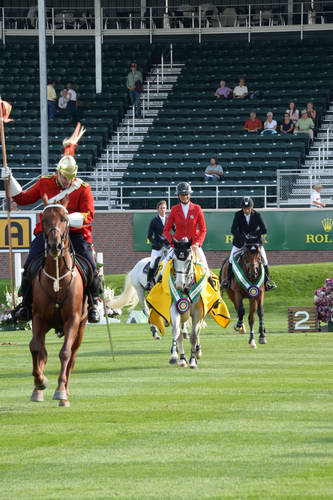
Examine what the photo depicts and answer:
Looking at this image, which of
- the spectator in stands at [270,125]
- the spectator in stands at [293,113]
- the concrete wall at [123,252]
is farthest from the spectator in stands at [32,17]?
the concrete wall at [123,252]

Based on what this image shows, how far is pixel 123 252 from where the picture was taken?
38562 millimetres

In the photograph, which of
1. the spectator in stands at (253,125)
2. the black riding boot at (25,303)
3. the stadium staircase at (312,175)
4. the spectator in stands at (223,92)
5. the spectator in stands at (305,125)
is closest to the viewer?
the black riding boot at (25,303)

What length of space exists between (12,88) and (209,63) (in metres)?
7.29

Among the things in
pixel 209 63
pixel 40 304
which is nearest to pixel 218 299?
pixel 40 304

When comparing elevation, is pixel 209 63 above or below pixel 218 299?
above

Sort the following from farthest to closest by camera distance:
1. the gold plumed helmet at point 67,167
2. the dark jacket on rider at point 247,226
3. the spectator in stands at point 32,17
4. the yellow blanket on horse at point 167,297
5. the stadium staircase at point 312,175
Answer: the spectator in stands at point 32,17 < the stadium staircase at point 312,175 < the dark jacket on rider at point 247,226 < the yellow blanket on horse at point 167,297 < the gold plumed helmet at point 67,167

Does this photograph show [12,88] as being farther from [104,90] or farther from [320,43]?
[320,43]

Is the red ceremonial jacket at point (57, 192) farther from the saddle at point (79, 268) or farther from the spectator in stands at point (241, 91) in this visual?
the spectator in stands at point (241, 91)

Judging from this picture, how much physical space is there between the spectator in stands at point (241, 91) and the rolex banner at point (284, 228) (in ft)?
28.0

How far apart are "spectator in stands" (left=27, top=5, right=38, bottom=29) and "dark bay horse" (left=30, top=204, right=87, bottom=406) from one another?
3636 cm

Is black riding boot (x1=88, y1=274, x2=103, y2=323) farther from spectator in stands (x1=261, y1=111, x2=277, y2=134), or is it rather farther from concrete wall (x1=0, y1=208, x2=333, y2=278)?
spectator in stands (x1=261, y1=111, x2=277, y2=134)

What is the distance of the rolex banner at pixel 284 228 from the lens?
3712 cm

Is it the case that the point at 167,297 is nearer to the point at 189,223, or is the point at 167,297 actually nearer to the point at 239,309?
the point at 189,223

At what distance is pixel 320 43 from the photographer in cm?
4728
